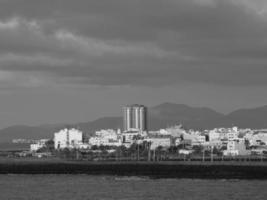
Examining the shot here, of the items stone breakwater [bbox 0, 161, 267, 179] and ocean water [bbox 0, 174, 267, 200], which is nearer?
ocean water [bbox 0, 174, 267, 200]

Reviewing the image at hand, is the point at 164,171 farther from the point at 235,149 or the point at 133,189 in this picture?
the point at 235,149

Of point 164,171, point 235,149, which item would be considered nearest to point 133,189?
point 164,171

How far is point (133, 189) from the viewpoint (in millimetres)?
65375

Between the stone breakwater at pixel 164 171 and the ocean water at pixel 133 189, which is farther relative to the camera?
the stone breakwater at pixel 164 171

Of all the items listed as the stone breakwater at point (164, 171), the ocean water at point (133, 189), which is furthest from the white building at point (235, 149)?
the ocean water at point (133, 189)

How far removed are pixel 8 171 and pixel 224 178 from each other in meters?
35.3

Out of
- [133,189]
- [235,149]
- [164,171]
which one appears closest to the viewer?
[133,189]

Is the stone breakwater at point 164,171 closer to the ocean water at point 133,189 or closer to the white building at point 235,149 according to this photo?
the ocean water at point 133,189

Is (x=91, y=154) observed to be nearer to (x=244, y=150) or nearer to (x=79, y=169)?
(x=244, y=150)

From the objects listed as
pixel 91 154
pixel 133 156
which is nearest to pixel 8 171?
pixel 133 156

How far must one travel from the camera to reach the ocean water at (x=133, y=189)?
5834 centimetres

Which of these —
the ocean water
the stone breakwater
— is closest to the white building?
the stone breakwater

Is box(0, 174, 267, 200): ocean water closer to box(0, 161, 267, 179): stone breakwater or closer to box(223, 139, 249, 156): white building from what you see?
box(0, 161, 267, 179): stone breakwater

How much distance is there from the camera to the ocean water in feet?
191
